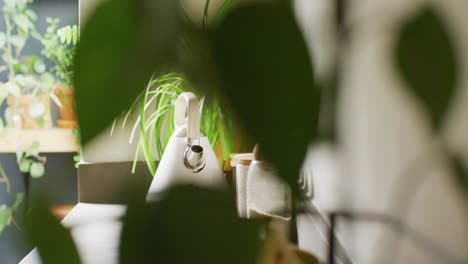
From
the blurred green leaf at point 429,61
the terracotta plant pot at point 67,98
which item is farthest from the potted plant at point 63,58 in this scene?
the blurred green leaf at point 429,61

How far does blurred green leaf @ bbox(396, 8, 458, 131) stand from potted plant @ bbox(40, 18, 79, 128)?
0.10 meters

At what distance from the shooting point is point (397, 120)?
20 cm

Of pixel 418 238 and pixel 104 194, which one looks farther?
pixel 418 238

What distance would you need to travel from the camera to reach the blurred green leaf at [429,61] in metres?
0.15

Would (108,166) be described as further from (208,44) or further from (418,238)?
(418,238)

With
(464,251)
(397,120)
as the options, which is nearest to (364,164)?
(397,120)

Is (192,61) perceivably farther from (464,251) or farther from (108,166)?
(464,251)

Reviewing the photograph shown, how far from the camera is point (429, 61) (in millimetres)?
144

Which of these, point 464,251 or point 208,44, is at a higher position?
point 208,44

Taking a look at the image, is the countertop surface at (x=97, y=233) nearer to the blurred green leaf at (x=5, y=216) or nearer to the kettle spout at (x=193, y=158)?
the blurred green leaf at (x=5, y=216)

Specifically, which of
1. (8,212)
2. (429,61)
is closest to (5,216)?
(8,212)

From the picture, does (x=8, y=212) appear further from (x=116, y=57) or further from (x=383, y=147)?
(x=383, y=147)

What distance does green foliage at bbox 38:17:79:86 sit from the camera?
129mm

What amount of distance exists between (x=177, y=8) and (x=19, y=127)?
0.31ft
